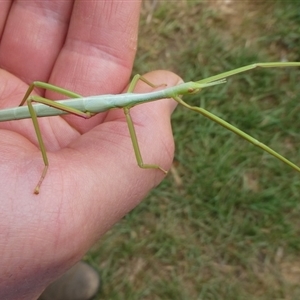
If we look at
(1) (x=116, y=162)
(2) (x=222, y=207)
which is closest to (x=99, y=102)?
(1) (x=116, y=162)

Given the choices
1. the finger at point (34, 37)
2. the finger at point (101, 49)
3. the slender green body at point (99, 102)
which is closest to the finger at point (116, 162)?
the slender green body at point (99, 102)

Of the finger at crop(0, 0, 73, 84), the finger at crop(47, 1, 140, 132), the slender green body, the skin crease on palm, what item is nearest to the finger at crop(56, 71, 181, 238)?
the skin crease on palm

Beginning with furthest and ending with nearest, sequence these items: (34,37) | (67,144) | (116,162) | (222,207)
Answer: (222,207)
(34,37)
(67,144)
(116,162)

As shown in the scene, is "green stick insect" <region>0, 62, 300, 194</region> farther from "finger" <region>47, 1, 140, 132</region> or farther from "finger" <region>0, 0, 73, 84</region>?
"finger" <region>0, 0, 73, 84</region>

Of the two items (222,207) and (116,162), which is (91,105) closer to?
(116,162)

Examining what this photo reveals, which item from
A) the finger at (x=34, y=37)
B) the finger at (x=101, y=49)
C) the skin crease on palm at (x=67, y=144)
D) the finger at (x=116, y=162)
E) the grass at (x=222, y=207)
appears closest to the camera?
the skin crease on palm at (x=67, y=144)

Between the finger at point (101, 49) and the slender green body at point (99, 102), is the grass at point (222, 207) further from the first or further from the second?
the slender green body at point (99, 102)
